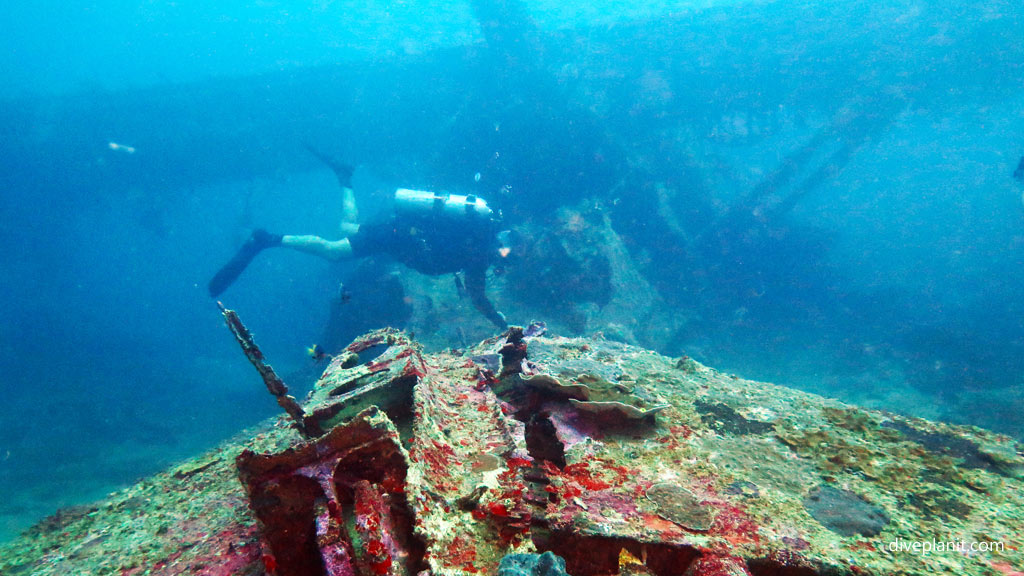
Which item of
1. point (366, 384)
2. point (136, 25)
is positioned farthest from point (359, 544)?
point (136, 25)

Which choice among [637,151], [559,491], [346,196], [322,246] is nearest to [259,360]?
[559,491]

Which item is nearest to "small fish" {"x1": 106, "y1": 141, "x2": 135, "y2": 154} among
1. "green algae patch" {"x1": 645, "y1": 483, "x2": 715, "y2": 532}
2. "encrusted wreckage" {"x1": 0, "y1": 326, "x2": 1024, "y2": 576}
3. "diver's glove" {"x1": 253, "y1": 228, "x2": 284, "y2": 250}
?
"diver's glove" {"x1": 253, "y1": 228, "x2": 284, "y2": 250}

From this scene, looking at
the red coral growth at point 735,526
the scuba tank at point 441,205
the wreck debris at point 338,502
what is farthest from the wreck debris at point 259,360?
the scuba tank at point 441,205

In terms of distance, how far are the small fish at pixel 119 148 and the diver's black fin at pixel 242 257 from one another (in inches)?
486

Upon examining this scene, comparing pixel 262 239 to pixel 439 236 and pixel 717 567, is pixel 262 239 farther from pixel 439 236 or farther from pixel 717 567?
pixel 717 567

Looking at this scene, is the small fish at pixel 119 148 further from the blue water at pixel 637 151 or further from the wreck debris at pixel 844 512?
the wreck debris at pixel 844 512

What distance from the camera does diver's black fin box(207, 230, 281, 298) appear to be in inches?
597

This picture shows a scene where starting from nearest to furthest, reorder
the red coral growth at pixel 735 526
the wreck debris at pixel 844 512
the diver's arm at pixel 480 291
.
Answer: the red coral growth at pixel 735 526 < the wreck debris at pixel 844 512 < the diver's arm at pixel 480 291
